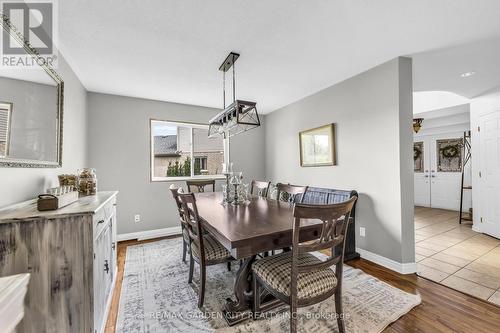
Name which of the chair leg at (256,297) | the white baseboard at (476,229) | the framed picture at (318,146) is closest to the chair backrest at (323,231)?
the chair leg at (256,297)

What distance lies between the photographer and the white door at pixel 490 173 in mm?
3322

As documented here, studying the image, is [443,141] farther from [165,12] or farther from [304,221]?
[165,12]

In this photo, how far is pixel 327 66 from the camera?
8.61 feet

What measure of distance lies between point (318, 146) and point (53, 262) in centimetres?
332

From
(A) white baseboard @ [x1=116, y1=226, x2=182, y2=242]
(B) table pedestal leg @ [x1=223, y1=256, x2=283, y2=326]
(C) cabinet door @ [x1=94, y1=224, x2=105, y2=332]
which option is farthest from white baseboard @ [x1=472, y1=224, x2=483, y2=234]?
(C) cabinet door @ [x1=94, y1=224, x2=105, y2=332]

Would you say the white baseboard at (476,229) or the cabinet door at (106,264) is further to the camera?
the white baseboard at (476,229)

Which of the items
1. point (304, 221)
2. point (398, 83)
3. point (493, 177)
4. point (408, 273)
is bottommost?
point (408, 273)

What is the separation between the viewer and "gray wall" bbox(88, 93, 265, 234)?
11.1 ft

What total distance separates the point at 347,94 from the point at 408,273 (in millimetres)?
2327

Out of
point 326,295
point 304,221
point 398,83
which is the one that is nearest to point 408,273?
point 326,295

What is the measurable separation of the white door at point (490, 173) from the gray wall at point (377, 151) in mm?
2239

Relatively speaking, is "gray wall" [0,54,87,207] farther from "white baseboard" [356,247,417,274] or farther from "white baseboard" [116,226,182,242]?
"white baseboard" [356,247,417,274]

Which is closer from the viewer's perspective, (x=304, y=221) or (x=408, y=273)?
(x=304, y=221)

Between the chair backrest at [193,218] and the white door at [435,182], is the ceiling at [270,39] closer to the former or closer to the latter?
the chair backrest at [193,218]
